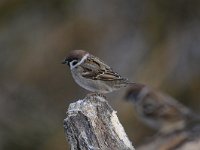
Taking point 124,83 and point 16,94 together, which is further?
point 16,94

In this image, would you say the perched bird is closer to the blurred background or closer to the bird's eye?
the blurred background

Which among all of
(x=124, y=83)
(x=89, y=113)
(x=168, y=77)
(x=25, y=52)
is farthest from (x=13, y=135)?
(x=89, y=113)

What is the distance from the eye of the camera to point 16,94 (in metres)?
14.2

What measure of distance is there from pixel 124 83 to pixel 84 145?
206cm

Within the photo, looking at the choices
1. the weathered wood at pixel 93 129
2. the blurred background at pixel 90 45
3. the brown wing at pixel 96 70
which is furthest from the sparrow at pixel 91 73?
the blurred background at pixel 90 45

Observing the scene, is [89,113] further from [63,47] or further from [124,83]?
[63,47]

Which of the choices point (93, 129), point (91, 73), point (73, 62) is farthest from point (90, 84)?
point (93, 129)

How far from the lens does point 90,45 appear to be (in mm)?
14742

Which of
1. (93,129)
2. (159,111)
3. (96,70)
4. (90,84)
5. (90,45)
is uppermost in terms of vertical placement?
(90,45)

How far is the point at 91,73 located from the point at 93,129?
71.1 inches

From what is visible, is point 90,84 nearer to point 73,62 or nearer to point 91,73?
point 91,73

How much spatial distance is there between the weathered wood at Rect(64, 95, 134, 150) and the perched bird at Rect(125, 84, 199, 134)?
548cm

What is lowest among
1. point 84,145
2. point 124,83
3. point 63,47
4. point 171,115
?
point 84,145

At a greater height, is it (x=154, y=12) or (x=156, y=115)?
(x=154, y=12)
